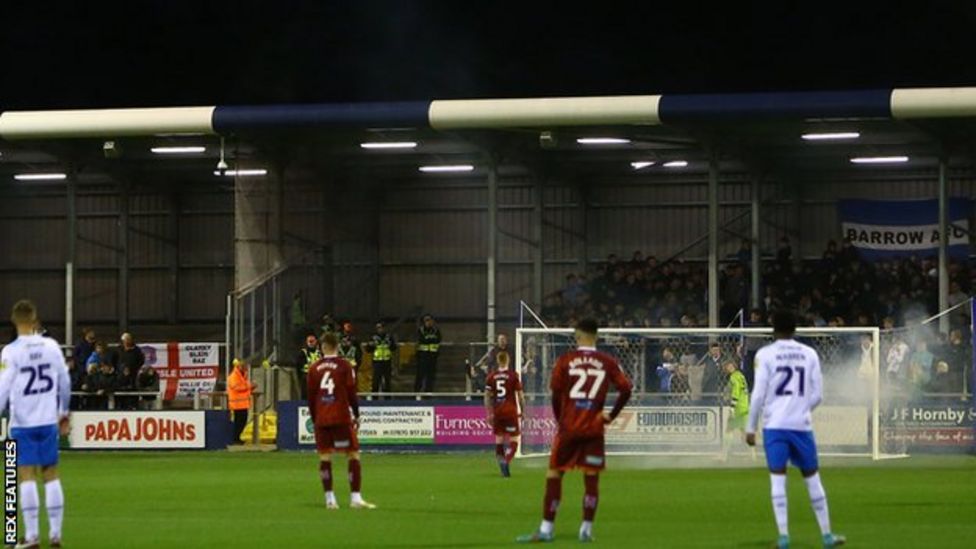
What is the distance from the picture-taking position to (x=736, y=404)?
33.3 metres

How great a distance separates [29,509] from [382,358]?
26968mm

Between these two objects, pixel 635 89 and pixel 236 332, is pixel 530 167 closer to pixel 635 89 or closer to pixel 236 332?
pixel 236 332

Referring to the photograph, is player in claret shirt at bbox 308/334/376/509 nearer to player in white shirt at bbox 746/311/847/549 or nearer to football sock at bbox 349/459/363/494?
football sock at bbox 349/459/363/494

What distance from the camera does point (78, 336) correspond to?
5291 cm

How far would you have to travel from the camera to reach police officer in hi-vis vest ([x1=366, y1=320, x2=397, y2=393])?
139ft

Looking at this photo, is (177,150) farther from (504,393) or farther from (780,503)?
(780,503)

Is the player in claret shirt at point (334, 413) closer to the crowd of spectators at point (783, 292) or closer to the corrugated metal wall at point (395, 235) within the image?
the crowd of spectators at point (783, 292)

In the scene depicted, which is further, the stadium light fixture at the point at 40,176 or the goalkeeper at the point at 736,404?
the stadium light fixture at the point at 40,176

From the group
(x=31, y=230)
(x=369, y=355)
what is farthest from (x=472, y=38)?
(x=369, y=355)

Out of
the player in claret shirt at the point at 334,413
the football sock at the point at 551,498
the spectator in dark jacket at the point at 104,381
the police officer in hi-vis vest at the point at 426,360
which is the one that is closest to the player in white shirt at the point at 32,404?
the football sock at the point at 551,498

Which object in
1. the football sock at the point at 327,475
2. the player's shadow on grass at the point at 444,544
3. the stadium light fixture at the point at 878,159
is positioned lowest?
the player's shadow on grass at the point at 444,544

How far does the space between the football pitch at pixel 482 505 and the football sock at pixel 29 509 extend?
161cm

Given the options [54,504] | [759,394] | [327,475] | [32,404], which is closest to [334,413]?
[327,475]

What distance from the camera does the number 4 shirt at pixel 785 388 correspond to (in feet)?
52.9
